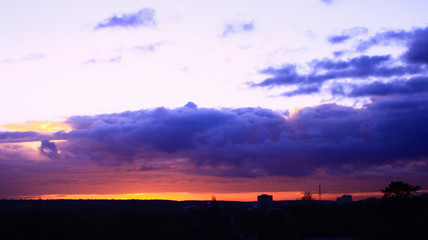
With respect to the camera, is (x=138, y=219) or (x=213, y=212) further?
(x=213, y=212)

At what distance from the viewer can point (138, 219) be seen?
83.2 meters

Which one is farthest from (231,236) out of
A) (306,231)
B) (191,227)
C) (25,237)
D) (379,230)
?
(306,231)

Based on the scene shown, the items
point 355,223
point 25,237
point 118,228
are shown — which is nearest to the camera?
point 25,237

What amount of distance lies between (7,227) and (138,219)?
21.5 m

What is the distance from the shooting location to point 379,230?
74625 mm

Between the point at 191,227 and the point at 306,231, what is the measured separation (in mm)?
43220

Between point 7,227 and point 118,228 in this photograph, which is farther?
point 118,228

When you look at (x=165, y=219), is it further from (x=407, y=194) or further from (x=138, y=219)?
(x=407, y=194)

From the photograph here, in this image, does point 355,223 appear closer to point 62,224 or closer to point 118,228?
point 118,228

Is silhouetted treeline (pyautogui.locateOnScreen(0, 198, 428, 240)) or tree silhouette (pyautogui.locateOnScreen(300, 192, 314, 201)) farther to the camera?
tree silhouette (pyautogui.locateOnScreen(300, 192, 314, 201))

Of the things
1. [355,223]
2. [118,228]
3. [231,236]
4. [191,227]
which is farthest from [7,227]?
[355,223]

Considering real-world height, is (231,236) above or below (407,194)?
below

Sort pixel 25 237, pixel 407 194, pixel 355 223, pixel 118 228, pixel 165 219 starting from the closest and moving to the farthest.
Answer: pixel 25 237
pixel 407 194
pixel 118 228
pixel 165 219
pixel 355 223

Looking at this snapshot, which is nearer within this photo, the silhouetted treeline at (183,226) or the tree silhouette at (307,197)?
the silhouetted treeline at (183,226)
